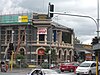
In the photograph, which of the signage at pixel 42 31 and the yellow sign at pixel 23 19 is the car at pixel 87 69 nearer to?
the signage at pixel 42 31

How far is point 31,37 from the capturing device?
77.7 m

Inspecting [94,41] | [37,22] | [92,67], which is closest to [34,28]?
[37,22]

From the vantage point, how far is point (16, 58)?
2916 inches

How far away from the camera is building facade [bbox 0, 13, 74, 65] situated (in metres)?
76.6

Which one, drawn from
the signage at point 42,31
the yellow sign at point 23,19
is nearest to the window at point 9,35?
the yellow sign at point 23,19

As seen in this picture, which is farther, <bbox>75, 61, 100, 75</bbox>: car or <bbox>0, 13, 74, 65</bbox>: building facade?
<bbox>0, 13, 74, 65</bbox>: building facade

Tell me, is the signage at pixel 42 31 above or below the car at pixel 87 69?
above

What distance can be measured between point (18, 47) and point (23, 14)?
8.56 m

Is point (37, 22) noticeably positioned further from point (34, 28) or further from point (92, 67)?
point (92, 67)

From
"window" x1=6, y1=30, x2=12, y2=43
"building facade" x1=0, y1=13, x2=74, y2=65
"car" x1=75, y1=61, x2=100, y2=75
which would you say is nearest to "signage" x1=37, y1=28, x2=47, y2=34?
"building facade" x1=0, y1=13, x2=74, y2=65

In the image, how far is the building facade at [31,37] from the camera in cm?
7656

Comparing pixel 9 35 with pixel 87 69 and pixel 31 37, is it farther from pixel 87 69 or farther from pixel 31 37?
pixel 87 69

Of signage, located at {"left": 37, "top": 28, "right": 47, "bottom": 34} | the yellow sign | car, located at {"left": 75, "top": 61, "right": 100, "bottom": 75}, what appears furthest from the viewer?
the yellow sign

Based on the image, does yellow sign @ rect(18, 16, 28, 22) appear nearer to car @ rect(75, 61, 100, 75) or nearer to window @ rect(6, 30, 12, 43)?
window @ rect(6, 30, 12, 43)
